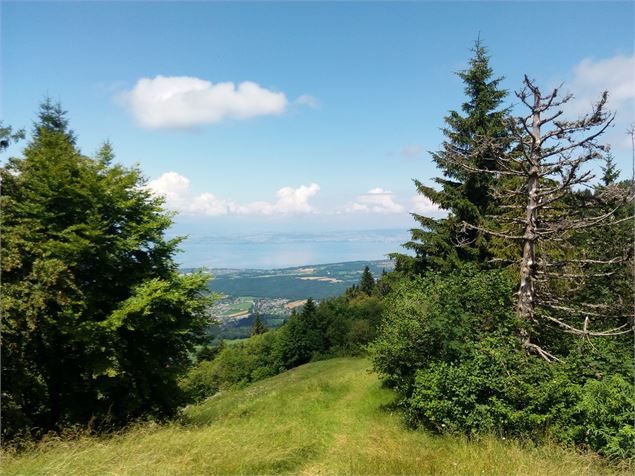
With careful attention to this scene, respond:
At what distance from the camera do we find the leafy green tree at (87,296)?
11.1 metres

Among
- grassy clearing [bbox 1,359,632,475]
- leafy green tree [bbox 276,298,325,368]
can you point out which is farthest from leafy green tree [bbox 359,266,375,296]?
grassy clearing [bbox 1,359,632,475]

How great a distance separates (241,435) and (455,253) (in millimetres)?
15903

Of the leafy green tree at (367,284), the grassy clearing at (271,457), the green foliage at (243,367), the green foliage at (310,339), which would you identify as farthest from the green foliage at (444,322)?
the leafy green tree at (367,284)

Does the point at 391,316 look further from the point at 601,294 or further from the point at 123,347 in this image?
the point at 123,347

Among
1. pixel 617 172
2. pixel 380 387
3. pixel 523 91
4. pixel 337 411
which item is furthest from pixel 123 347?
pixel 617 172

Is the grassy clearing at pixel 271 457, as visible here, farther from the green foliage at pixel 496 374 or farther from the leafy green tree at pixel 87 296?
the leafy green tree at pixel 87 296

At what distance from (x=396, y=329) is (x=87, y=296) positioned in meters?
10.8

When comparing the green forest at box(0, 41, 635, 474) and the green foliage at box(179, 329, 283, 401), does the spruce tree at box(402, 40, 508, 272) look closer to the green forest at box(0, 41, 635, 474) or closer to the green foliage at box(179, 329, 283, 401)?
the green forest at box(0, 41, 635, 474)

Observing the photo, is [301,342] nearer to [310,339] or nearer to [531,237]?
[310,339]

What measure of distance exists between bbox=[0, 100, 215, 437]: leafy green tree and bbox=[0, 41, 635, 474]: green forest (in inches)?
2.5

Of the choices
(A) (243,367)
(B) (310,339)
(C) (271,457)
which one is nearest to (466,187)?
(C) (271,457)

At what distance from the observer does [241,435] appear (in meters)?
8.64

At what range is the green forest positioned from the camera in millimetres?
8766

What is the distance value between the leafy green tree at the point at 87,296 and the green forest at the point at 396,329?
0.21 ft
